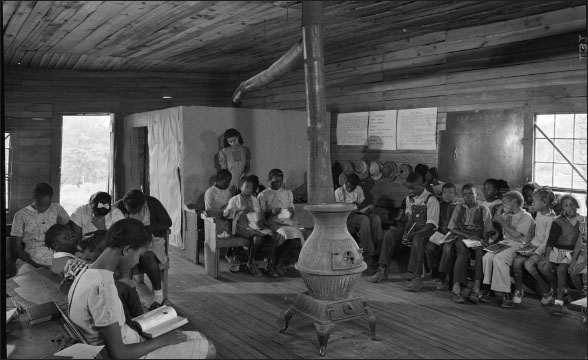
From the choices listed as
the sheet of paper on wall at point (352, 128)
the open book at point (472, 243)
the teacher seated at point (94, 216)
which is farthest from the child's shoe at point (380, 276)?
the teacher seated at point (94, 216)

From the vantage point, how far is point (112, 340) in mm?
2893

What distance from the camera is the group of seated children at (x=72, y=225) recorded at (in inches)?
200

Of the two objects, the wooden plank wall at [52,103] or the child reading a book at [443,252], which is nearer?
the child reading a book at [443,252]

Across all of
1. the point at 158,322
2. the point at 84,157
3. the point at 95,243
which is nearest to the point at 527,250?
the point at 158,322

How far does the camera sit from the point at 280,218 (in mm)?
6887

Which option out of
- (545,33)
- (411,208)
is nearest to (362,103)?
(411,208)

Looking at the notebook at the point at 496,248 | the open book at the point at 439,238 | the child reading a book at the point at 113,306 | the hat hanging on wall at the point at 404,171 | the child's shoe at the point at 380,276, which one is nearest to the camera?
the child reading a book at the point at 113,306

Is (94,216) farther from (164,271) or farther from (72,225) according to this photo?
(164,271)

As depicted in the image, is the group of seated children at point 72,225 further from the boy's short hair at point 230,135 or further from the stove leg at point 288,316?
the boy's short hair at point 230,135

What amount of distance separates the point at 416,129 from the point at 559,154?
206 cm

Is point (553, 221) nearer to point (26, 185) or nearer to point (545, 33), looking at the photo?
point (545, 33)

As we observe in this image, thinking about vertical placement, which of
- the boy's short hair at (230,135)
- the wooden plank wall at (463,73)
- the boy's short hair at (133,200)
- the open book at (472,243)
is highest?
the wooden plank wall at (463,73)

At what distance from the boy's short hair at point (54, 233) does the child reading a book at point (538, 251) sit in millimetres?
4491

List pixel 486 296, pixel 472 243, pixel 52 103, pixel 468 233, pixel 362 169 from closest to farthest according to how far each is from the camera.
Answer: pixel 486 296, pixel 472 243, pixel 468 233, pixel 362 169, pixel 52 103
